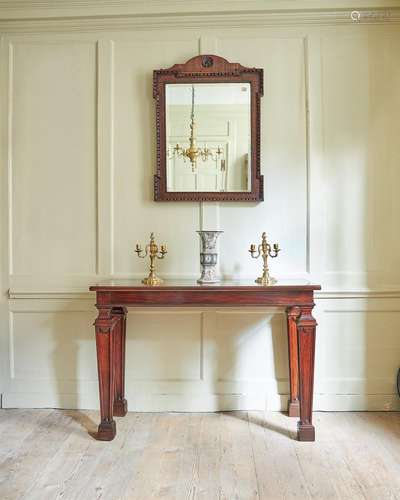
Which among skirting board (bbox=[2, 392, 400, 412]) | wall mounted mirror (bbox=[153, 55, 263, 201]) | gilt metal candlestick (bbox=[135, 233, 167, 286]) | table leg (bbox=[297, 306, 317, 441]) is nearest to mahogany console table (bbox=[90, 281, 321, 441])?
table leg (bbox=[297, 306, 317, 441])

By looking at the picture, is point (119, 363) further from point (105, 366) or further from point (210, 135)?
point (210, 135)

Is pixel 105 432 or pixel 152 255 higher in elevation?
pixel 152 255

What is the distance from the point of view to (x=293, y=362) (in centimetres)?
268

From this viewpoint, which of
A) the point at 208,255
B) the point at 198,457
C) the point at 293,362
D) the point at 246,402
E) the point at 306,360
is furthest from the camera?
the point at 246,402

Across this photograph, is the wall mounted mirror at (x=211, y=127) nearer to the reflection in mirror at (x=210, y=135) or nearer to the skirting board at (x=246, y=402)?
the reflection in mirror at (x=210, y=135)

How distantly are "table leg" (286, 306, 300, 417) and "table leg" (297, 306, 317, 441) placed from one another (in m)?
0.32

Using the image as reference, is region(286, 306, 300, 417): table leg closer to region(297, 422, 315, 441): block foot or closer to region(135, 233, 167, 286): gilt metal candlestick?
region(297, 422, 315, 441): block foot

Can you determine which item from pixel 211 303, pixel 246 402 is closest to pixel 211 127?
pixel 211 303

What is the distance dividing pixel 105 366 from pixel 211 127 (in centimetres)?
166

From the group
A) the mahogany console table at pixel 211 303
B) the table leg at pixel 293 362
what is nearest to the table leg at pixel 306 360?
the mahogany console table at pixel 211 303

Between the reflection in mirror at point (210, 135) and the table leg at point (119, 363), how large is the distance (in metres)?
0.91

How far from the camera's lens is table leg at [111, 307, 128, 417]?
8.80ft

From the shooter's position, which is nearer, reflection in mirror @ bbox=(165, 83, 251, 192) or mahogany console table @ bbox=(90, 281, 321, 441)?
mahogany console table @ bbox=(90, 281, 321, 441)

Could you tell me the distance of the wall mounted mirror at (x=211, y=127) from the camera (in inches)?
110
